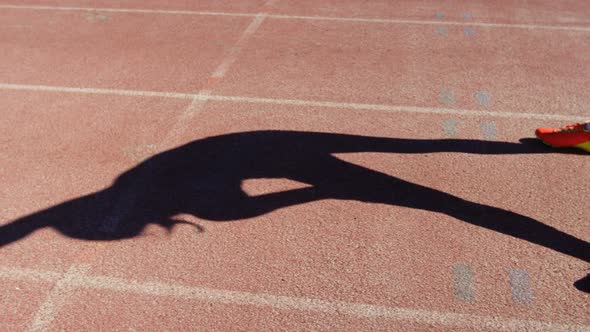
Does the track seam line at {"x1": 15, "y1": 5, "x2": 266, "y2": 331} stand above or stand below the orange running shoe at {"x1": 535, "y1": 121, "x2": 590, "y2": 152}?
below

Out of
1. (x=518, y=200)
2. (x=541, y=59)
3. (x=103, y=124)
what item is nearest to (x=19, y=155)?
(x=103, y=124)

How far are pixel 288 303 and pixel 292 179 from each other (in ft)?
5.07

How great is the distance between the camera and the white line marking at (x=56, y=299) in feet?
12.8

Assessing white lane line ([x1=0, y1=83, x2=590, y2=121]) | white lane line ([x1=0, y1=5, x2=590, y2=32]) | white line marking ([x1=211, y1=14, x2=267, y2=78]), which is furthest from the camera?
white lane line ([x1=0, y1=5, x2=590, y2=32])

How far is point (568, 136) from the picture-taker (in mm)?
5750

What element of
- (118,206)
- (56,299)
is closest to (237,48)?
(118,206)

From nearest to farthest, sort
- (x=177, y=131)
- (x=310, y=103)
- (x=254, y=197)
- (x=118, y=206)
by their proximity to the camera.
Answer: (x=118, y=206), (x=254, y=197), (x=177, y=131), (x=310, y=103)

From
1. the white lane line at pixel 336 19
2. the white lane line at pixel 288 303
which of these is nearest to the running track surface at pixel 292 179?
the white lane line at pixel 288 303

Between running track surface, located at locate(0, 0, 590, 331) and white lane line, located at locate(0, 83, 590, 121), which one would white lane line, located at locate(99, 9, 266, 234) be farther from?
white lane line, located at locate(0, 83, 590, 121)

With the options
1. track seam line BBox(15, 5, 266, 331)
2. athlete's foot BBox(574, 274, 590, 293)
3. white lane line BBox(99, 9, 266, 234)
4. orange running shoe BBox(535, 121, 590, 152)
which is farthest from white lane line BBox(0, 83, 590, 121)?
athlete's foot BBox(574, 274, 590, 293)

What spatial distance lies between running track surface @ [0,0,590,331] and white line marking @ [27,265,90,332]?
0.02 metres

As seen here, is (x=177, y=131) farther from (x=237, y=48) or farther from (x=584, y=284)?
(x=584, y=284)

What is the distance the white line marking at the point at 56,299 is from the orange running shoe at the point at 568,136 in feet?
14.0

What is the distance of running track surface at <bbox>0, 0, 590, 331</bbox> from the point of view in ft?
13.4
